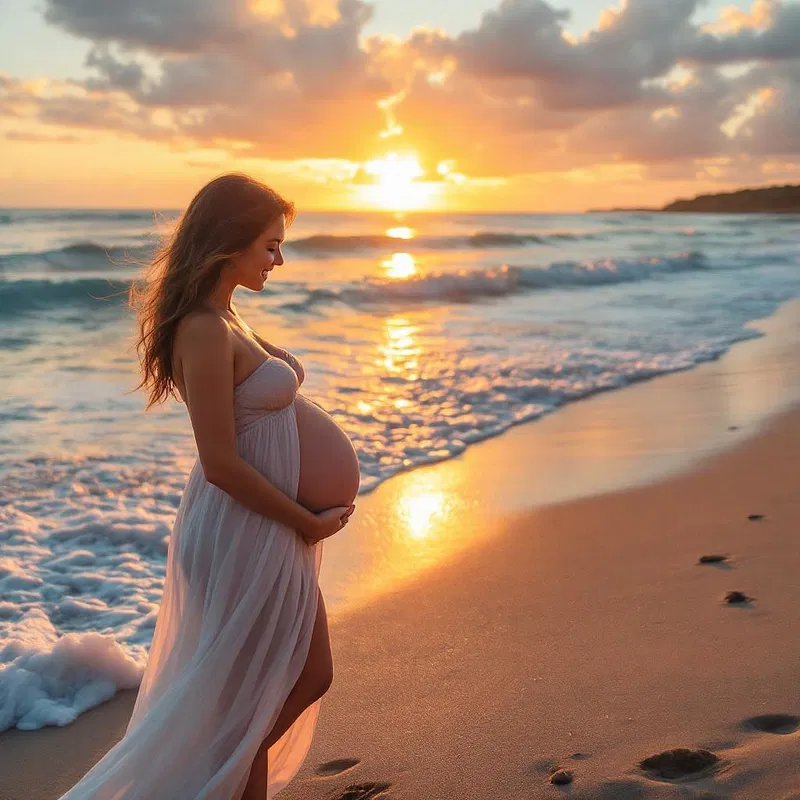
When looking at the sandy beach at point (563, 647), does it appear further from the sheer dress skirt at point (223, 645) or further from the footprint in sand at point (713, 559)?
the sheer dress skirt at point (223, 645)

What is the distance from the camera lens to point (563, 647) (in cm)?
401

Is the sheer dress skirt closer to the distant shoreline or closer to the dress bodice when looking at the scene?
the dress bodice

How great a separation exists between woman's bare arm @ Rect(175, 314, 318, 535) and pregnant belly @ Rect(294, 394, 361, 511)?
0.21 m

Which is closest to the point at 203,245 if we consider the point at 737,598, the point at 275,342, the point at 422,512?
the point at 737,598

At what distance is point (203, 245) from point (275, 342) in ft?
37.0

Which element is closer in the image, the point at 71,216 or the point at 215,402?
the point at 215,402

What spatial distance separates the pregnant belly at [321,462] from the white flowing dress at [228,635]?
0.19 feet

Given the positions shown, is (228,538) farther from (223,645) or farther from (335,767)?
(335,767)

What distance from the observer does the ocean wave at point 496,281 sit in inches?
827

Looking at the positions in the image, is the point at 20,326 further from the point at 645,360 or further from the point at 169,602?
the point at 169,602

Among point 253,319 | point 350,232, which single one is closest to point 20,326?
point 253,319

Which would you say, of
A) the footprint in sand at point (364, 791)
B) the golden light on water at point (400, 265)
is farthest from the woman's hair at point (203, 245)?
the golden light on water at point (400, 265)

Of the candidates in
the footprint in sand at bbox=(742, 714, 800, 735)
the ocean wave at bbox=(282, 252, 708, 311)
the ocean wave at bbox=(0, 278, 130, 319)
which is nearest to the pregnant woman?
the footprint in sand at bbox=(742, 714, 800, 735)

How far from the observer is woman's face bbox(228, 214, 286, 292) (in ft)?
8.66
